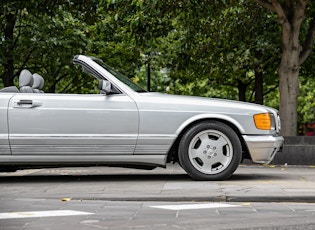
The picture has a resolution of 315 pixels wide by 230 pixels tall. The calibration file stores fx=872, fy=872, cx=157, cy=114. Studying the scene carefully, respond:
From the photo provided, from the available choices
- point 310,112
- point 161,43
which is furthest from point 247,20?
point 310,112

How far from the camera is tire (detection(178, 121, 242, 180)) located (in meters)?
10.6

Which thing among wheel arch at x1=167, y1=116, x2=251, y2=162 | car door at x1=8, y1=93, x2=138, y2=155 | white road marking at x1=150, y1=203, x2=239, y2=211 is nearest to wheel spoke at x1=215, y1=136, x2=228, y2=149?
wheel arch at x1=167, y1=116, x2=251, y2=162

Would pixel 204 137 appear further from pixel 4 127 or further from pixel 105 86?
pixel 4 127

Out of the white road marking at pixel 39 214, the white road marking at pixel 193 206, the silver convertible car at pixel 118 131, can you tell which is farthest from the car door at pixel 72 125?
the white road marking at pixel 39 214

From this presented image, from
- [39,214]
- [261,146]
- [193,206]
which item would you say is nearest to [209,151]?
[261,146]

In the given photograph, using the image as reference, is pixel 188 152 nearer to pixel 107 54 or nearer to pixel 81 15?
pixel 81 15

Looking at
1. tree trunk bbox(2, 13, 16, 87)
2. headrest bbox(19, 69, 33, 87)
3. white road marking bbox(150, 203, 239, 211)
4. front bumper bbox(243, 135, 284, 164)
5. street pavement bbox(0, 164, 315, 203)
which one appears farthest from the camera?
tree trunk bbox(2, 13, 16, 87)

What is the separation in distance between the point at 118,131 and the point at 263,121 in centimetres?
181

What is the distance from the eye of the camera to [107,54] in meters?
34.8

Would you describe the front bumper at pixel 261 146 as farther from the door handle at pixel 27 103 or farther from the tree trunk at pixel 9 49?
the tree trunk at pixel 9 49

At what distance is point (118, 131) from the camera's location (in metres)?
10.7

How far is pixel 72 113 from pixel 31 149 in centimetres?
67

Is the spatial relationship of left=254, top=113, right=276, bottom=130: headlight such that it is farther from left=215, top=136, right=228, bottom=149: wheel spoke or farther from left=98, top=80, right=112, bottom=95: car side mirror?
left=98, top=80, right=112, bottom=95: car side mirror

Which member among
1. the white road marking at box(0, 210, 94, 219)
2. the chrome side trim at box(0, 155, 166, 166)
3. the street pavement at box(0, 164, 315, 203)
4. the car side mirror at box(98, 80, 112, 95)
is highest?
the car side mirror at box(98, 80, 112, 95)
